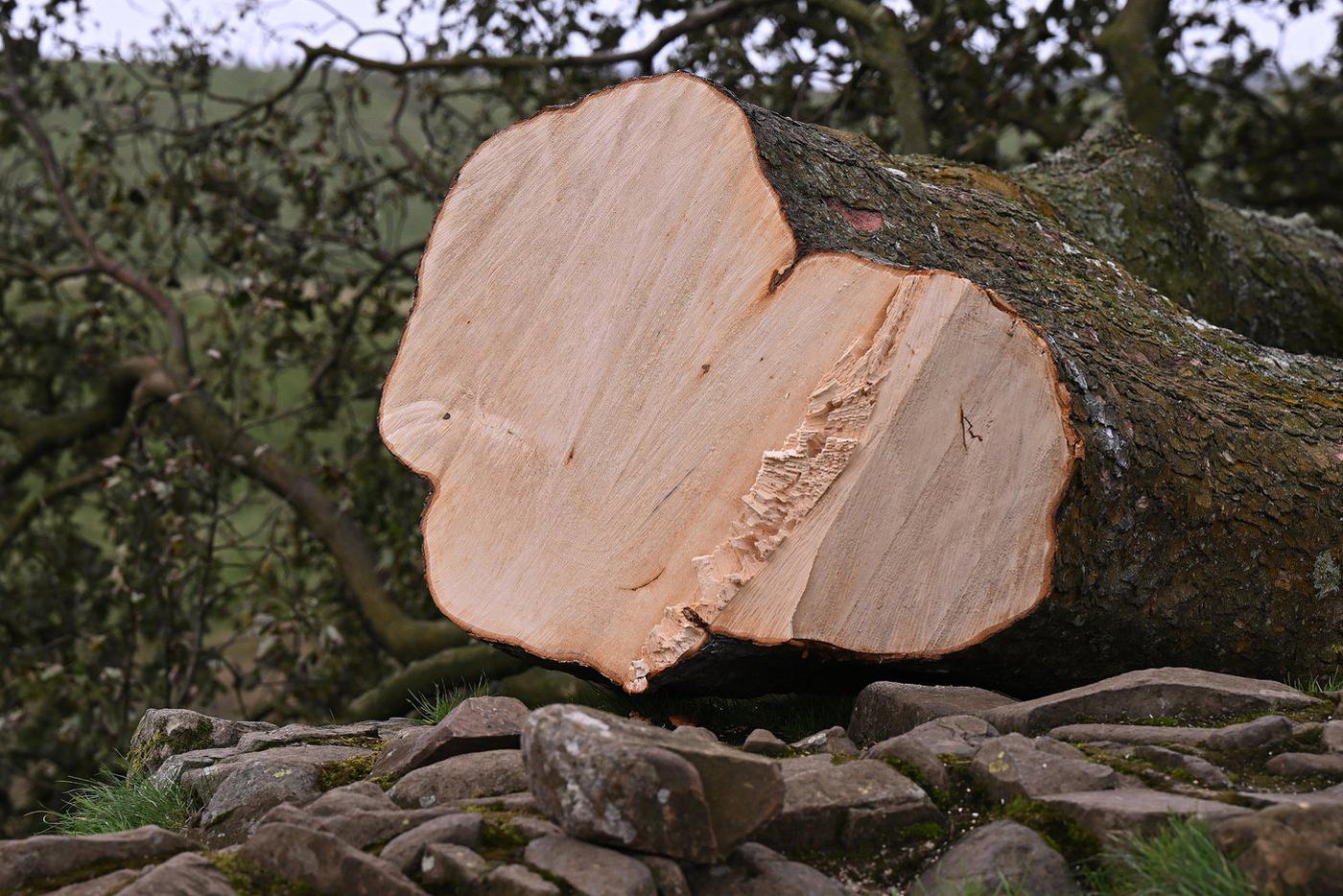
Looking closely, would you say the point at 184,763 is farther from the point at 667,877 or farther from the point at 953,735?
the point at 953,735

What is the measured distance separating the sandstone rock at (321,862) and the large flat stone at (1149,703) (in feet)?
3.82

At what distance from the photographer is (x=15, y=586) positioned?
611 cm

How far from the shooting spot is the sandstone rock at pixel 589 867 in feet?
5.25

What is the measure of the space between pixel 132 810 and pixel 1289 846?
83.7 inches

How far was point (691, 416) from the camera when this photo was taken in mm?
2439

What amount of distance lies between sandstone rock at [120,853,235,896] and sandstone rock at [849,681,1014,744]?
1228mm

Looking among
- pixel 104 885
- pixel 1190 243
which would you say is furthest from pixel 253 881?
pixel 1190 243

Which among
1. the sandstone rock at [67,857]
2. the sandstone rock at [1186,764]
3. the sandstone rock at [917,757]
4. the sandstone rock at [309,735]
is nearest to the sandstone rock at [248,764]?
the sandstone rock at [309,735]

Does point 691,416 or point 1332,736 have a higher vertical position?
point 691,416

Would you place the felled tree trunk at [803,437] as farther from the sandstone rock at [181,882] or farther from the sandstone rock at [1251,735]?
the sandstone rock at [181,882]

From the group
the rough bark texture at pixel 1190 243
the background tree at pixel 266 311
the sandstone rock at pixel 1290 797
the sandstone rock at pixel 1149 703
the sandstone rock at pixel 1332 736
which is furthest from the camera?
the background tree at pixel 266 311

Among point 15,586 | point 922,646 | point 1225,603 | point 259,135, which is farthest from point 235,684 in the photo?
point 1225,603

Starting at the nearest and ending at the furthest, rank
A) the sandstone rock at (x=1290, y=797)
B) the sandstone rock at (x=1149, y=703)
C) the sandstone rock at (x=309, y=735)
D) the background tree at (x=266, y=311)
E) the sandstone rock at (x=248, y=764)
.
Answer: the sandstone rock at (x=1290, y=797), the sandstone rock at (x=1149, y=703), the sandstone rock at (x=248, y=764), the sandstone rock at (x=309, y=735), the background tree at (x=266, y=311)

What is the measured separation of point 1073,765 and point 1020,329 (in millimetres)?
846
